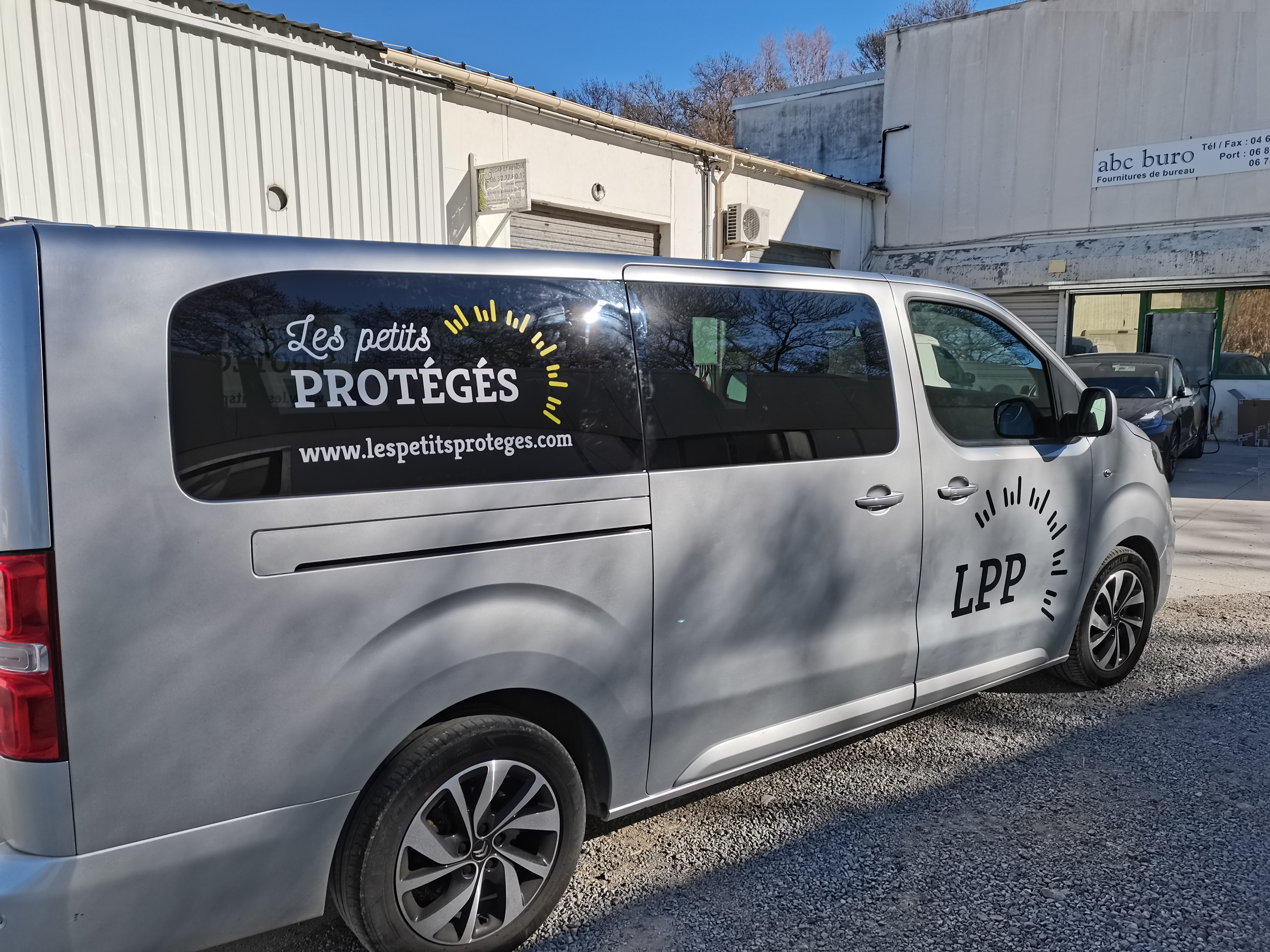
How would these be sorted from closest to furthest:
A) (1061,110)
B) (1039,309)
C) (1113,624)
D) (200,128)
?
1. (1113,624)
2. (200,128)
3. (1061,110)
4. (1039,309)

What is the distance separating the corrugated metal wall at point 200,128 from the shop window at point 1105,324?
12.2 metres

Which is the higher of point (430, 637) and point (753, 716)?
point (430, 637)

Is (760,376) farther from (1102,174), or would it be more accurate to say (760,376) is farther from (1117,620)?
(1102,174)

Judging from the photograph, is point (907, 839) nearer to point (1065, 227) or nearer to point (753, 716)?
point (753, 716)

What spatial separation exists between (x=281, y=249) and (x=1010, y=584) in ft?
9.96

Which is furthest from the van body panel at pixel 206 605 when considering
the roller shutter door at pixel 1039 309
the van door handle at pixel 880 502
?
the roller shutter door at pixel 1039 309

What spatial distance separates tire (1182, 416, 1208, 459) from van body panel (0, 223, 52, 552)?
14158mm

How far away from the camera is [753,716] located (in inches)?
117

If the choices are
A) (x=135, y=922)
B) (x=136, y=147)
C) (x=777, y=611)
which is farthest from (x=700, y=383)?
(x=136, y=147)

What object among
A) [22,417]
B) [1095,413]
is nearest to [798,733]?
[1095,413]

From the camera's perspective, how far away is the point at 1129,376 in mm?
11578

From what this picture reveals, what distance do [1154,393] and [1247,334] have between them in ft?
18.3

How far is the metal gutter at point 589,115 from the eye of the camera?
898 centimetres

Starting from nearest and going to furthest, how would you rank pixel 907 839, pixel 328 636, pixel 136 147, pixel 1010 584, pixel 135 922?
pixel 135 922, pixel 328 636, pixel 907 839, pixel 1010 584, pixel 136 147
